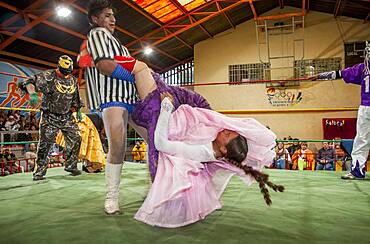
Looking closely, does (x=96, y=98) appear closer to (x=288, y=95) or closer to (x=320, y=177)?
(x=320, y=177)

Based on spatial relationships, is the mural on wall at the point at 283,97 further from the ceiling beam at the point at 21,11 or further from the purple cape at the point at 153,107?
the purple cape at the point at 153,107

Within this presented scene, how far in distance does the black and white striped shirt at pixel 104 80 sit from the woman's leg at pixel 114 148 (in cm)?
8

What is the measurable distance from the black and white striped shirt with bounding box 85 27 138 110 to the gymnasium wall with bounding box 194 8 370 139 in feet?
25.4

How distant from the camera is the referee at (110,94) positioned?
1771 mm

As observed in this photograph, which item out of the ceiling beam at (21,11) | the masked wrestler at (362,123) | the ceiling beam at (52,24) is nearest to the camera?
the masked wrestler at (362,123)

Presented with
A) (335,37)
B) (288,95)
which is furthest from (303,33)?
(288,95)

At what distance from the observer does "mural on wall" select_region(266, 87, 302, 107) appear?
10211 millimetres

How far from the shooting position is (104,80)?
1.83 metres

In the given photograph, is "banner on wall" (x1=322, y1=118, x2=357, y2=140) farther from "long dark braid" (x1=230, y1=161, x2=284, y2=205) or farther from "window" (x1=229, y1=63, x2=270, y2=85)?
"long dark braid" (x1=230, y1=161, x2=284, y2=205)

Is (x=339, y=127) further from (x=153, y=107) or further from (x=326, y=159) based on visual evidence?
(x=153, y=107)

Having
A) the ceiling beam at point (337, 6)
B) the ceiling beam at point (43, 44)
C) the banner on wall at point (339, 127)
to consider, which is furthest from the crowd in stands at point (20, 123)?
the ceiling beam at point (337, 6)

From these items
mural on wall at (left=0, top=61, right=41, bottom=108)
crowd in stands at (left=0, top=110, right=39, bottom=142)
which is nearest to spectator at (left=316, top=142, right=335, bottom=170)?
crowd in stands at (left=0, top=110, right=39, bottom=142)

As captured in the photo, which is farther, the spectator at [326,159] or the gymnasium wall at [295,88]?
the gymnasium wall at [295,88]

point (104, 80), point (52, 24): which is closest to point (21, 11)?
point (52, 24)
